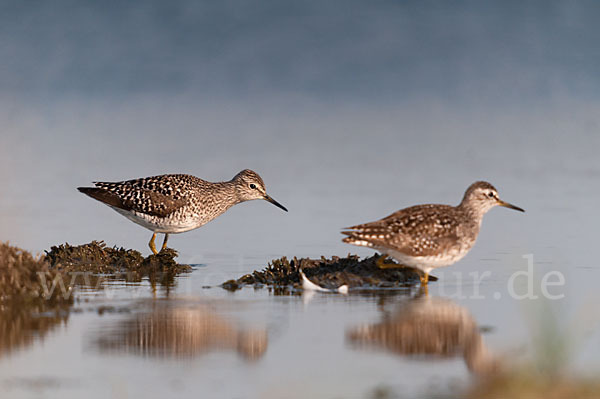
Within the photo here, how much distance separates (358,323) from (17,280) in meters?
5.16

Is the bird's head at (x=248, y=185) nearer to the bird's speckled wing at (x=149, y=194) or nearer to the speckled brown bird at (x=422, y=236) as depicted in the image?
the bird's speckled wing at (x=149, y=194)

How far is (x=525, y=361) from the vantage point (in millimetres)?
8086

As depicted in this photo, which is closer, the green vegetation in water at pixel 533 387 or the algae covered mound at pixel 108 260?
the green vegetation in water at pixel 533 387

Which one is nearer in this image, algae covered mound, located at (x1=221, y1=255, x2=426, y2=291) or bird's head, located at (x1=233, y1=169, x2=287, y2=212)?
algae covered mound, located at (x1=221, y1=255, x2=426, y2=291)

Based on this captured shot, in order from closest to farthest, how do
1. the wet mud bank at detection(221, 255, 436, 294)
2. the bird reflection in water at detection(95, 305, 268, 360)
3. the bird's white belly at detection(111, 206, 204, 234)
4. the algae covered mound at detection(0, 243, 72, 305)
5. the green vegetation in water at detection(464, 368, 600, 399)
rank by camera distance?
the green vegetation in water at detection(464, 368, 600, 399) < the bird reflection in water at detection(95, 305, 268, 360) < the algae covered mound at detection(0, 243, 72, 305) < the wet mud bank at detection(221, 255, 436, 294) < the bird's white belly at detection(111, 206, 204, 234)

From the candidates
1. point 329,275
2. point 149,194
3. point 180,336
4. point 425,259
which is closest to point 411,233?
point 425,259

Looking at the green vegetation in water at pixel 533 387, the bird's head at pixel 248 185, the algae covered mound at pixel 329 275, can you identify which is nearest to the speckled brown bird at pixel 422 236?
the algae covered mound at pixel 329 275

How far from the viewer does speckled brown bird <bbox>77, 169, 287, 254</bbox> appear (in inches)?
746

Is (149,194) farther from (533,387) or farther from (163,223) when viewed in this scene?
(533,387)

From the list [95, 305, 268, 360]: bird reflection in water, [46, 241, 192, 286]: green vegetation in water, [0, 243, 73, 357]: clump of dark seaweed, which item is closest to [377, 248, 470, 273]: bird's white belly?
[95, 305, 268, 360]: bird reflection in water

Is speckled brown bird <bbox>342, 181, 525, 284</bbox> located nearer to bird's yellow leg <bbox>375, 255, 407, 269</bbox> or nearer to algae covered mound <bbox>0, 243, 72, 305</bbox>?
bird's yellow leg <bbox>375, 255, 407, 269</bbox>

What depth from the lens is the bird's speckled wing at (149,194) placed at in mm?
18922

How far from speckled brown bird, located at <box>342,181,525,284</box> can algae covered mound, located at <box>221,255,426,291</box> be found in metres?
0.37

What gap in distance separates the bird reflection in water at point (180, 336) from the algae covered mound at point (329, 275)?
315cm
